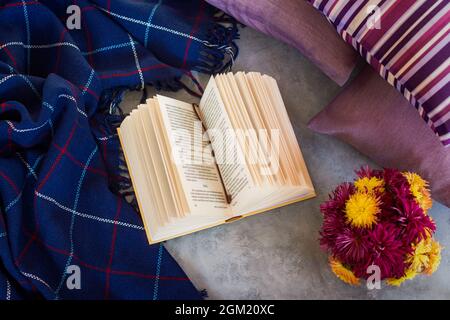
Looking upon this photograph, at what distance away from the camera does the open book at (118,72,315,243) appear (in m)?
0.80

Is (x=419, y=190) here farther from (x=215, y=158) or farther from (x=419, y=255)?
(x=215, y=158)

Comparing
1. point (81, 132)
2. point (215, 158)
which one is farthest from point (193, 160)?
point (81, 132)

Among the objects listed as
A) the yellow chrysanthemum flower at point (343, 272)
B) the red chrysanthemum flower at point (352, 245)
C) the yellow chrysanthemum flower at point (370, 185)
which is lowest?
the yellow chrysanthemum flower at point (343, 272)

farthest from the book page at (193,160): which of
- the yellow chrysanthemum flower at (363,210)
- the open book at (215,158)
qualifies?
the yellow chrysanthemum flower at (363,210)

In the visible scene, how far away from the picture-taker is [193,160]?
33.6 inches

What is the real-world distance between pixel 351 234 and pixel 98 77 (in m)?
0.55

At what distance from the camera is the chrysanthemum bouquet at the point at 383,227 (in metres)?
0.71

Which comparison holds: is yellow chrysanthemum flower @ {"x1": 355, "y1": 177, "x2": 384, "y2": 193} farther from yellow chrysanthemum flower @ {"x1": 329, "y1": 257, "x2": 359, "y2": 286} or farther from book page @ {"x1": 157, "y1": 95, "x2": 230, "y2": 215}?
book page @ {"x1": 157, "y1": 95, "x2": 230, "y2": 215}

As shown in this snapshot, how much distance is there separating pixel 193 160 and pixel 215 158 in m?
0.05

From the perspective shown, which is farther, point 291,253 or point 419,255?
point 291,253

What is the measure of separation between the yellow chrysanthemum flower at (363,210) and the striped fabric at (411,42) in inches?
5.6

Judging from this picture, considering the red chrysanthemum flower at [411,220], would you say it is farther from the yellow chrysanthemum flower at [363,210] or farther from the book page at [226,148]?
the book page at [226,148]

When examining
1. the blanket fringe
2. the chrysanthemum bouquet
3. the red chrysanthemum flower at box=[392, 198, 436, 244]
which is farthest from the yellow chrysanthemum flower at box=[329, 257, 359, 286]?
the blanket fringe
